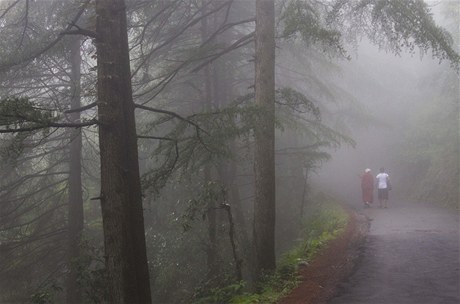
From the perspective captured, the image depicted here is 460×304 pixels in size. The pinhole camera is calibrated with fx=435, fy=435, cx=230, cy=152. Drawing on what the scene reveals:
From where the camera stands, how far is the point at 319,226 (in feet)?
48.1

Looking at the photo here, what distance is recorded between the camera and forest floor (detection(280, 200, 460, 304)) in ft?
23.9

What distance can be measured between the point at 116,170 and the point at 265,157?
395 centimetres

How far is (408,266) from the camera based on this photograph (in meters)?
8.89

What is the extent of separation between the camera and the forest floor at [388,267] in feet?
23.9

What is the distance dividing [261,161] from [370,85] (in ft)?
94.2

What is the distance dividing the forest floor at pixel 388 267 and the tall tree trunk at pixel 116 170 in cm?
283

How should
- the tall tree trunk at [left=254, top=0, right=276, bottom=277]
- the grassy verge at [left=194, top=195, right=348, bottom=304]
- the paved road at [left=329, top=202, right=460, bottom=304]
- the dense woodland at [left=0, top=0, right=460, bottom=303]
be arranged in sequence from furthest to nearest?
1. the tall tree trunk at [left=254, top=0, right=276, bottom=277]
2. the grassy verge at [left=194, top=195, right=348, bottom=304]
3. the paved road at [left=329, top=202, right=460, bottom=304]
4. the dense woodland at [left=0, top=0, right=460, bottom=303]

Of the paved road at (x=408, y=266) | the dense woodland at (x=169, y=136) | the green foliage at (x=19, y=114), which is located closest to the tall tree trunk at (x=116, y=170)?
the dense woodland at (x=169, y=136)

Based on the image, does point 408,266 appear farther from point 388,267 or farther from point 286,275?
point 286,275

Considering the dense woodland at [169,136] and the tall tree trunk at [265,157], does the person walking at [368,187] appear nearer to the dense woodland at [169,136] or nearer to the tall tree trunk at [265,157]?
the dense woodland at [169,136]

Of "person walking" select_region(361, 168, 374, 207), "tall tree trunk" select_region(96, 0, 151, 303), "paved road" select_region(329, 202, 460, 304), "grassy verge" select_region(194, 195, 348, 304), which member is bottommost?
"grassy verge" select_region(194, 195, 348, 304)

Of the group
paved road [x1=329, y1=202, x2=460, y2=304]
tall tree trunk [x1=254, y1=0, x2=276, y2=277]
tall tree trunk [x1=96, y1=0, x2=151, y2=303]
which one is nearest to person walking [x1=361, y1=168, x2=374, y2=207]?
paved road [x1=329, y1=202, x2=460, y2=304]

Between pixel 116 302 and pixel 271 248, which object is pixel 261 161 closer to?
pixel 271 248

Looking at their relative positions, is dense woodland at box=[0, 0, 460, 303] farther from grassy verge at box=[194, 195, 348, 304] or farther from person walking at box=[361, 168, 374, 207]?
person walking at box=[361, 168, 374, 207]
